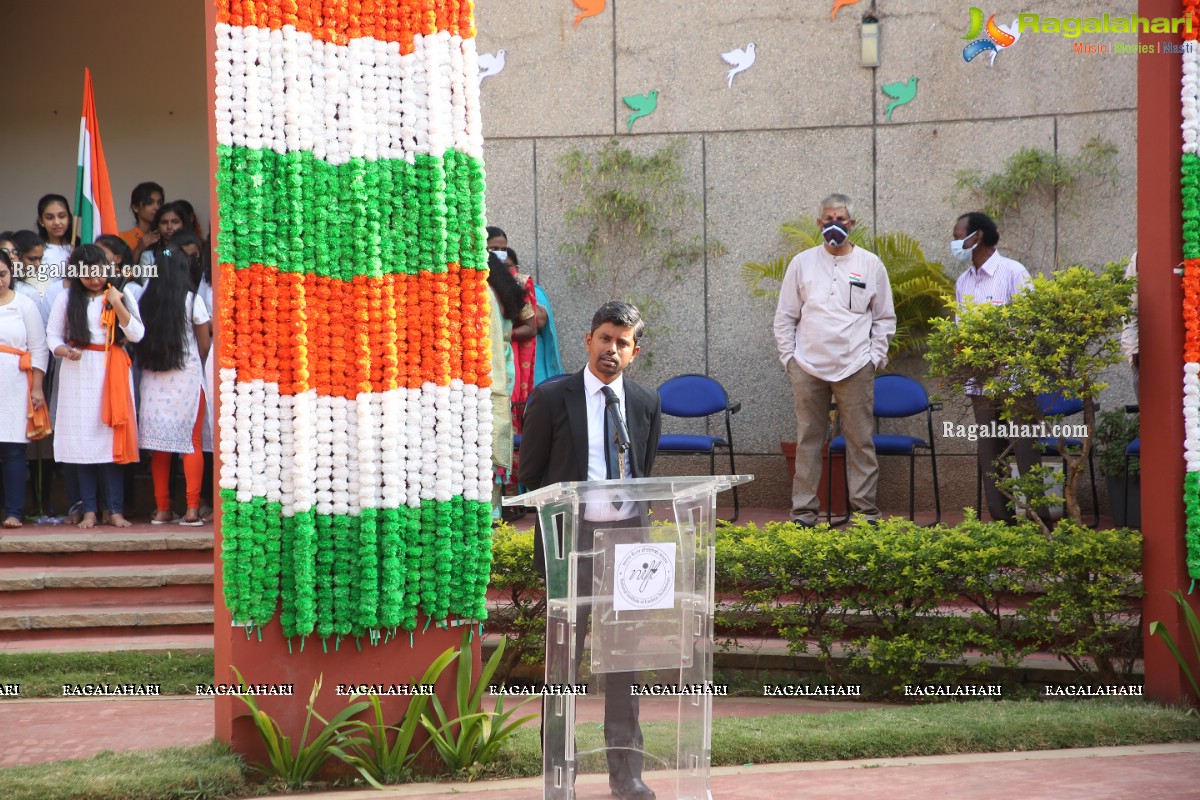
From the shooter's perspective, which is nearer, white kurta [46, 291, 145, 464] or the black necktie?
the black necktie

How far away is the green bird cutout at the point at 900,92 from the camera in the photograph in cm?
988

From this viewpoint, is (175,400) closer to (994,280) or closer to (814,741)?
(814,741)

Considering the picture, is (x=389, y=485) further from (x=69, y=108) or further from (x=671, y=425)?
(x=69, y=108)

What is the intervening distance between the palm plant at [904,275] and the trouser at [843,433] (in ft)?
3.33

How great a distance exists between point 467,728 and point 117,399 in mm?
4287

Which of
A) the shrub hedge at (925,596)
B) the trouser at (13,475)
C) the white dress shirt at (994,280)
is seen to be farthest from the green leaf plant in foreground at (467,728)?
the white dress shirt at (994,280)

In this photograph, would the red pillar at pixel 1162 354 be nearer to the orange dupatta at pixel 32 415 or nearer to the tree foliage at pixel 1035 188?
the tree foliage at pixel 1035 188

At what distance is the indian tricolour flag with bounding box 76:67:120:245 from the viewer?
8.55 metres

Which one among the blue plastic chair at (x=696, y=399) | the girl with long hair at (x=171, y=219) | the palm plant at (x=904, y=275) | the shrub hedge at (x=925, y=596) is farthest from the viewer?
the palm plant at (x=904, y=275)

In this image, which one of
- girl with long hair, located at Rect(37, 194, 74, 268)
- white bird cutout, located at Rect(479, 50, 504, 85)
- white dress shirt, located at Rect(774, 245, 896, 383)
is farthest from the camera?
white bird cutout, located at Rect(479, 50, 504, 85)

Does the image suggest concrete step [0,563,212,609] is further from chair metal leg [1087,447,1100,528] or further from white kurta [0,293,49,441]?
chair metal leg [1087,447,1100,528]

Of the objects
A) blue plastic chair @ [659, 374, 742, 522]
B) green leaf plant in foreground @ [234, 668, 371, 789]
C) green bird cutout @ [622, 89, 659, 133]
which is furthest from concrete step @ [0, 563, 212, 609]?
green bird cutout @ [622, 89, 659, 133]

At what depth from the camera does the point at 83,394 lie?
8.12 metres

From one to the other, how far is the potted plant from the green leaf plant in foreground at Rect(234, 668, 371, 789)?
5078 mm
